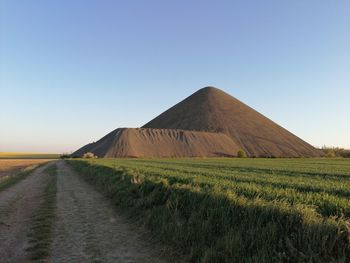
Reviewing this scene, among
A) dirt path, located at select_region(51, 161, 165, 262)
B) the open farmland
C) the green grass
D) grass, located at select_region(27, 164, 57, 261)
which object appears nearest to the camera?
the green grass

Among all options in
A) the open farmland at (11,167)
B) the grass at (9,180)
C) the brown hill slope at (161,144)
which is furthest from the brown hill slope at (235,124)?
the grass at (9,180)

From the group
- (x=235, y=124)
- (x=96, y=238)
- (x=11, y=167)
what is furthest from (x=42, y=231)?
(x=235, y=124)

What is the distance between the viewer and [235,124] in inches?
6516

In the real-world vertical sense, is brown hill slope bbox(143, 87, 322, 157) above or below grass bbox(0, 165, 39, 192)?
above

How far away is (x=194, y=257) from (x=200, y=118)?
533 feet

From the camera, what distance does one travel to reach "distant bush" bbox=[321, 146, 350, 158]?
12951 centimetres

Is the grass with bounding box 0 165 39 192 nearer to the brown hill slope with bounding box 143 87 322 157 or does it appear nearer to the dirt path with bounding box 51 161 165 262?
the dirt path with bounding box 51 161 165 262

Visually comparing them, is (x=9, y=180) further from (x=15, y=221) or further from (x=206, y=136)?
(x=206, y=136)

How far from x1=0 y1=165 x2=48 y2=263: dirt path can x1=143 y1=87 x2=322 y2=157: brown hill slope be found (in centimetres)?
12454

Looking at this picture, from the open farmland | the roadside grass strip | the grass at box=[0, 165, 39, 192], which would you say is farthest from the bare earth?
the grass at box=[0, 165, 39, 192]

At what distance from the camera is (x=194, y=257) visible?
8172mm

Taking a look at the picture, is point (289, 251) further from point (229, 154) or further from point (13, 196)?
point (229, 154)

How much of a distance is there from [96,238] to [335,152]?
141 meters

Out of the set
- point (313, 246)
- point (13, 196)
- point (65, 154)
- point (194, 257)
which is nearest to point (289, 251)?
point (313, 246)
